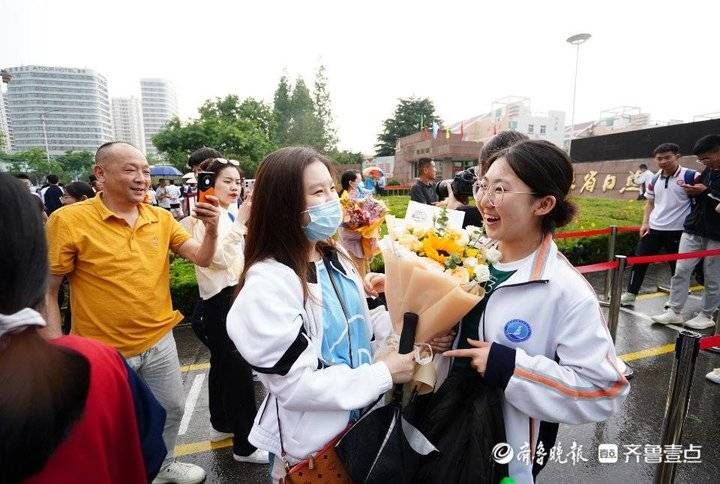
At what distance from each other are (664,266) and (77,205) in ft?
30.2

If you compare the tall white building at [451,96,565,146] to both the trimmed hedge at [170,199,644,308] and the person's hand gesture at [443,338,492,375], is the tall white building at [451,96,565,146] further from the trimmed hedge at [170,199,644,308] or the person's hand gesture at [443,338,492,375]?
the person's hand gesture at [443,338,492,375]

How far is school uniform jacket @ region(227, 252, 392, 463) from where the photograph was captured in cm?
123

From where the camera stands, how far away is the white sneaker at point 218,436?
3232 mm

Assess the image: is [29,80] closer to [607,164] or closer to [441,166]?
[441,166]

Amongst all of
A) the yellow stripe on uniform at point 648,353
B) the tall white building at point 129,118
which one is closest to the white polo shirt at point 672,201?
the yellow stripe on uniform at point 648,353

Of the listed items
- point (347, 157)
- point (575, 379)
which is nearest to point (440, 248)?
point (575, 379)

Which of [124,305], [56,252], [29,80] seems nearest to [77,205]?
[56,252]

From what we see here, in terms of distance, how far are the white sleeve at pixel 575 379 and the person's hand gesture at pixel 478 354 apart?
0.10 m

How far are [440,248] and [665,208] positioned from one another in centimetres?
548

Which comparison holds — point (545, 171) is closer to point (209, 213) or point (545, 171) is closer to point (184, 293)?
point (209, 213)

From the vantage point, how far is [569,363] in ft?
4.61

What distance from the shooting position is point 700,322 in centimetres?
503

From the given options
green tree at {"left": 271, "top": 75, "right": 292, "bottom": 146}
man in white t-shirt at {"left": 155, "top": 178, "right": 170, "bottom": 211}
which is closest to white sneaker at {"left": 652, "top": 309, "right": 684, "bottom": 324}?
man in white t-shirt at {"left": 155, "top": 178, "right": 170, "bottom": 211}

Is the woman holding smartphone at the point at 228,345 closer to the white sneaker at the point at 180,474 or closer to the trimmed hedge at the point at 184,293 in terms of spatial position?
the white sneaker at the point at 180,474
